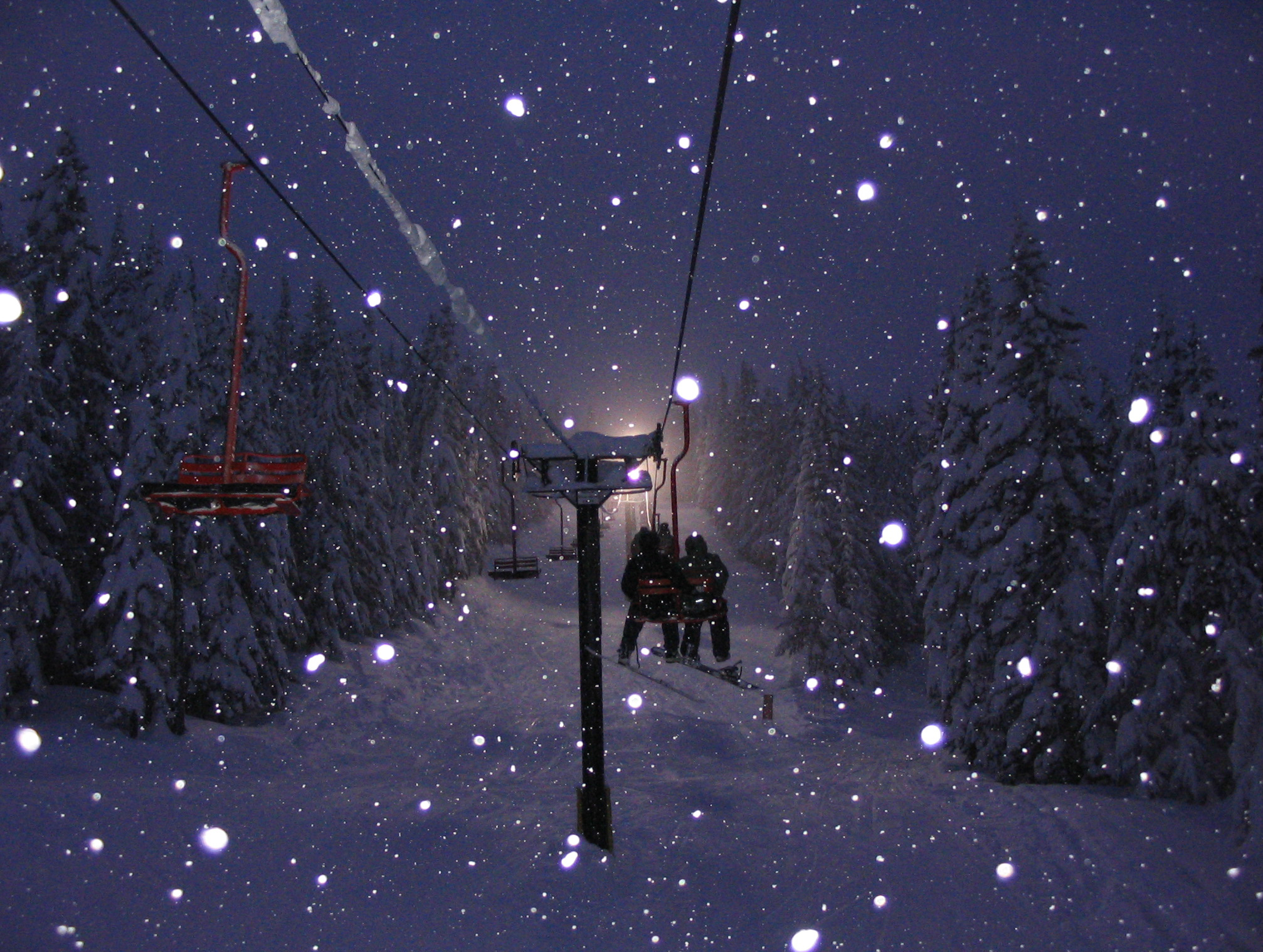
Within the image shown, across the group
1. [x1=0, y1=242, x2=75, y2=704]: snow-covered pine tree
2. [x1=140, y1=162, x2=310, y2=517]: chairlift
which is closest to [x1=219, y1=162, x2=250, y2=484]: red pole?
[x1=140, y1=162, x2=310, y2=517]: chairlift

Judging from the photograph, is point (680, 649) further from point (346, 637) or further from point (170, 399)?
point (346, 637)

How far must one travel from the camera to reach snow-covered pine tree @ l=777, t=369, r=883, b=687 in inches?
1280

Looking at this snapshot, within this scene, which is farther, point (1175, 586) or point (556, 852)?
point (1175, 586)

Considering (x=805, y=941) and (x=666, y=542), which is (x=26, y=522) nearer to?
(x=666, y=542)

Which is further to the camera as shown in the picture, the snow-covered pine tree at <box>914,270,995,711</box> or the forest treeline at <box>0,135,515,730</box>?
the snow-covered pine tree at <box>914,270,995,711</box>

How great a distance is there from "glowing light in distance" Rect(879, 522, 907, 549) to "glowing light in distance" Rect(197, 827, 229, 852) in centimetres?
3747

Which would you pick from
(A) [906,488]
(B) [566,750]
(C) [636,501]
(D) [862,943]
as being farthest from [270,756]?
(C) [636,501]

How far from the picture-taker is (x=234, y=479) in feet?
24.4

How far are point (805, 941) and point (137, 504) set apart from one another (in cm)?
1939

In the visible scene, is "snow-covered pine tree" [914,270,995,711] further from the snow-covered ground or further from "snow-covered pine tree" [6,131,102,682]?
"snow-covered pine tree" [6,131,102,682]

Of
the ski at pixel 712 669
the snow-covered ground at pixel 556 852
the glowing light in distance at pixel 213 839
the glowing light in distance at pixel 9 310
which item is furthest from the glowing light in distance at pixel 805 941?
the glowing light in distance at pixel 9 310

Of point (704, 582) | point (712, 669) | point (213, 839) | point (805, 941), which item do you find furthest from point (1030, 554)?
point (213, 839)

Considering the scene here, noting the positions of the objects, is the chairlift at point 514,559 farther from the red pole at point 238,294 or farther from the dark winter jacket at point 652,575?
the red pole at point 238,294

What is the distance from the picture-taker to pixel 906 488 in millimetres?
54719
